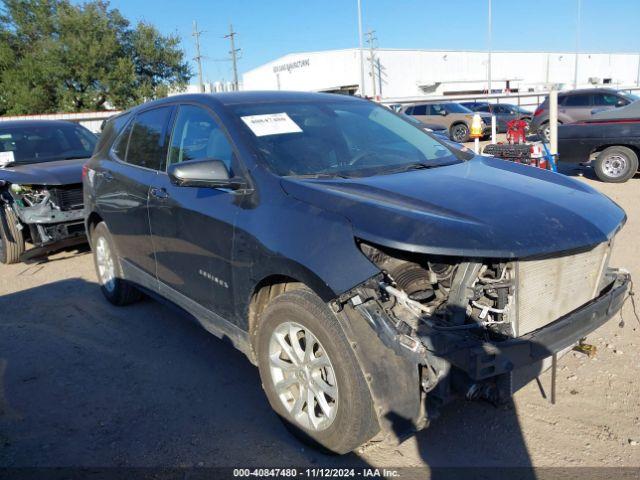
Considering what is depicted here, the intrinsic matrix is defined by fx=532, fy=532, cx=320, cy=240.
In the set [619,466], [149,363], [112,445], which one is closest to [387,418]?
[619,466]

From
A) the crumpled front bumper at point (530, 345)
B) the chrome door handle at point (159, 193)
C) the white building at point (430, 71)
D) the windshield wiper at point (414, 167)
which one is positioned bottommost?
Result: the crumpled front bumper at point (530, 345)

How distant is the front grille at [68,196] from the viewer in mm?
6348

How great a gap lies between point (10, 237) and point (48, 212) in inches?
31.0

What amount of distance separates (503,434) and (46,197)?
226 inches

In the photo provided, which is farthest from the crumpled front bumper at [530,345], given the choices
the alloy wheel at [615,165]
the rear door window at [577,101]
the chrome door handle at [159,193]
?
the rear door window at [577,101]

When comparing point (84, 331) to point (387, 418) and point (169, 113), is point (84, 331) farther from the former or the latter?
point (387, 418)

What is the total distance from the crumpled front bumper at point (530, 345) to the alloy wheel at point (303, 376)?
0.64 metres

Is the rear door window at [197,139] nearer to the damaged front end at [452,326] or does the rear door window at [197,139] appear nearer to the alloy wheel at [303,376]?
the alloy wheel at [303,376]

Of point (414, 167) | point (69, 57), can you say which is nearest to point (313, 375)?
point (414, 167)

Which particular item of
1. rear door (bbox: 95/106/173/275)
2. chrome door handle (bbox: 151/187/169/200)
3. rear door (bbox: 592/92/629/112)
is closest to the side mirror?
chrome door handle (bbox: 151/187/169/200)

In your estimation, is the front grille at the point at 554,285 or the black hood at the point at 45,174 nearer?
the front grille at the point at 554,285

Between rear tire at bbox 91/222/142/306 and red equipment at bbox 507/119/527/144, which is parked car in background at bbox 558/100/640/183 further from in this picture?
rear tire at bbox 91/222/142/306

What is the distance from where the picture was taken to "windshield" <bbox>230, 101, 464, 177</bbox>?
3.13 metres

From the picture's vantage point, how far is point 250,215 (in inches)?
114
